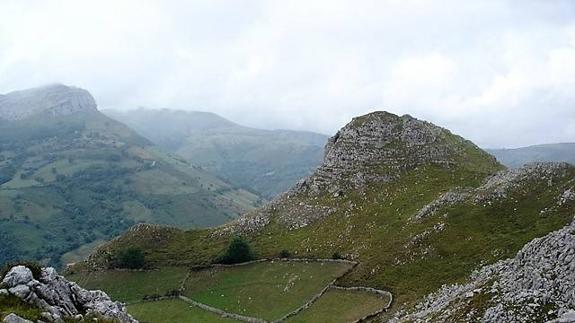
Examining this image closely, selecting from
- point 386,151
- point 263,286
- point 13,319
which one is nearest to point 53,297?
point 13,319

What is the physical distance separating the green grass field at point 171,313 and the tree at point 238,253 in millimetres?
14988

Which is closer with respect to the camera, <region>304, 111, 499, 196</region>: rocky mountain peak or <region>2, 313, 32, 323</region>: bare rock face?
<region>2, 313, 32, 323</region>: bare rock face

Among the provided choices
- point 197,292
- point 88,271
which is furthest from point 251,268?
point 88,271

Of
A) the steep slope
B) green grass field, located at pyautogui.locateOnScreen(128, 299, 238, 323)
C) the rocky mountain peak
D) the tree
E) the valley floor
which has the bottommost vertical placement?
green grass field, located at pyautogui.locateOnScreen(128, 299, 238, 323)

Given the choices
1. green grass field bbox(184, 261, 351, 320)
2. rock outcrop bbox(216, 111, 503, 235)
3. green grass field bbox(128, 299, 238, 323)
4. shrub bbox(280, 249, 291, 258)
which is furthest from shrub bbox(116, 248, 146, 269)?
shrub bbox(280, 249, 291, 258)

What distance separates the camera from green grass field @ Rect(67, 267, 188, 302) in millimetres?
116562

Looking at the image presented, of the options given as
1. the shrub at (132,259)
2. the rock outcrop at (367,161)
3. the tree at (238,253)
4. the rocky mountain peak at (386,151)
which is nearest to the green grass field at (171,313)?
the tree at (238,253)

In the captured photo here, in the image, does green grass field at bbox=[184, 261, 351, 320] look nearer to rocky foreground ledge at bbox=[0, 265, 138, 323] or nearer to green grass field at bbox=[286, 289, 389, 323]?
green grass field at bbox=[286, 289, 389, 323]

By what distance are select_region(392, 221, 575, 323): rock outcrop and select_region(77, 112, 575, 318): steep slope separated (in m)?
24.1

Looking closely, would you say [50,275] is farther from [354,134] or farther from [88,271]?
[354,134]

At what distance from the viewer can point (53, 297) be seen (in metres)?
39.2

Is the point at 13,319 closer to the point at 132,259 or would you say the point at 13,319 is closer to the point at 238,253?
the point at 238,253

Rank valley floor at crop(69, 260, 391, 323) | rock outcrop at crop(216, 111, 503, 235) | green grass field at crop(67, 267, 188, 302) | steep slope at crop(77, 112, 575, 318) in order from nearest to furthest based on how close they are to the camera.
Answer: steep slope at crop(77, 112, 575, 318) → valley floor at crop(69, 260, 391, 323) → green grass field at crop(67, 267, 188, 302) → rock outcrop at crop(216, 111, 503, 235)

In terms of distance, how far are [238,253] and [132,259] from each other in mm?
27328
